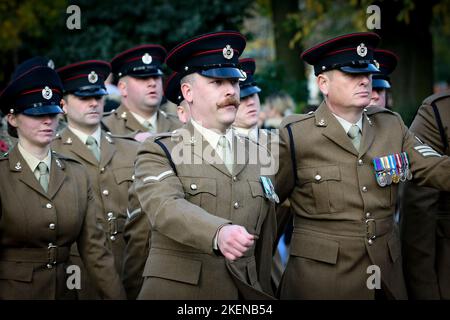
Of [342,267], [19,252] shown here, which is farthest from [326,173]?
[19,252]

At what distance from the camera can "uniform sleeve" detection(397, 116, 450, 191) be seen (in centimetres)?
604

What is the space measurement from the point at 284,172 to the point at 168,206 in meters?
1.42

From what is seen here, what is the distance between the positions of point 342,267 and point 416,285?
4.49ft

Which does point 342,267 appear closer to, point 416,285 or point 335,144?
point 335,144

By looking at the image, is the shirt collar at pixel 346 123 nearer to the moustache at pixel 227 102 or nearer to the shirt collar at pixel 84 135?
the moustache at pixel 227 102

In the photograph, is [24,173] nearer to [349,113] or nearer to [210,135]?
[210,135]

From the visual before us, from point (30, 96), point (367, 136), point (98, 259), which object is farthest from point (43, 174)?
point (367, 136)

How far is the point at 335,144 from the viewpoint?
622cm

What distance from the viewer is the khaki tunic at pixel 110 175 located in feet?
26.2

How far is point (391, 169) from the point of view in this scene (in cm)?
609

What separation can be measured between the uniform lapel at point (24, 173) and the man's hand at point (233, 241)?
5.83 ft

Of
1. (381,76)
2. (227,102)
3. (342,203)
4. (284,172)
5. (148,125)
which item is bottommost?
(342,203)

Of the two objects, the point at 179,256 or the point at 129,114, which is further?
the point at 129,114

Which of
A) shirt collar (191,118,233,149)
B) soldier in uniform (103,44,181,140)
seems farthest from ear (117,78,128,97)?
shirt collar (191,118,233,149)
